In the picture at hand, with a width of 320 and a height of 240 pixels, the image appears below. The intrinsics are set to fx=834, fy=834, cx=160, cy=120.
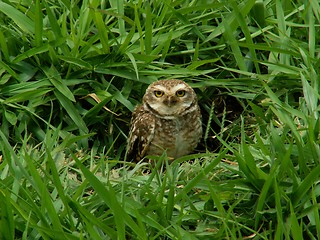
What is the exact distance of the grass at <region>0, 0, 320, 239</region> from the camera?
416 centimetres

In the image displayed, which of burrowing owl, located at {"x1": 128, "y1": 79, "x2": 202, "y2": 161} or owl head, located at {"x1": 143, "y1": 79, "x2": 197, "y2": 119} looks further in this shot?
burrowing owl, located at {"x1": 128, "y1": 79, "x2": 202, "y2": 161}

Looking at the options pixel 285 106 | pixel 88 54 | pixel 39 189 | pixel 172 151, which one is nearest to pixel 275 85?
pixel 285 106

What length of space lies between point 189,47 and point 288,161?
5.63 feet

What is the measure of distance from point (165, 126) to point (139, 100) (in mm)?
314

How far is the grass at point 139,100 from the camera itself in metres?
4.16

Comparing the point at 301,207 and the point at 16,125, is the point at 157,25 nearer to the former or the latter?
the point at 16,125

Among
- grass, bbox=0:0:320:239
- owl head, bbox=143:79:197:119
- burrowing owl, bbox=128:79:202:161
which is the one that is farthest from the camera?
burrowing owl, bbox=128:79:202:161

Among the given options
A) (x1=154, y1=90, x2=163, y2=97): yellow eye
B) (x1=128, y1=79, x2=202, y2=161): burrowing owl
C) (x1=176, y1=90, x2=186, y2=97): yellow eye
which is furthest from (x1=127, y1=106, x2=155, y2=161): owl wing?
(x1=176, y1=90, x2=186, y2=97): yellow eye

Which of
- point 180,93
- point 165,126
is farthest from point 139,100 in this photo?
point 180,93

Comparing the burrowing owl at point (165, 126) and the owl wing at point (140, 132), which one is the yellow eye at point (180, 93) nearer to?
the burrowing owl at point (165, 126)

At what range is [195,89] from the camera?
597 centimetres

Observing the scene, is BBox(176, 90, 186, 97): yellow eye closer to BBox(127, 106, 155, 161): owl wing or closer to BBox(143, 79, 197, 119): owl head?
BBox(143, 79, 197, 119): owl head

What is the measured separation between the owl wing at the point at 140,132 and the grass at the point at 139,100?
0.09m

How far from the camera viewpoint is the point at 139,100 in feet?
19.5
